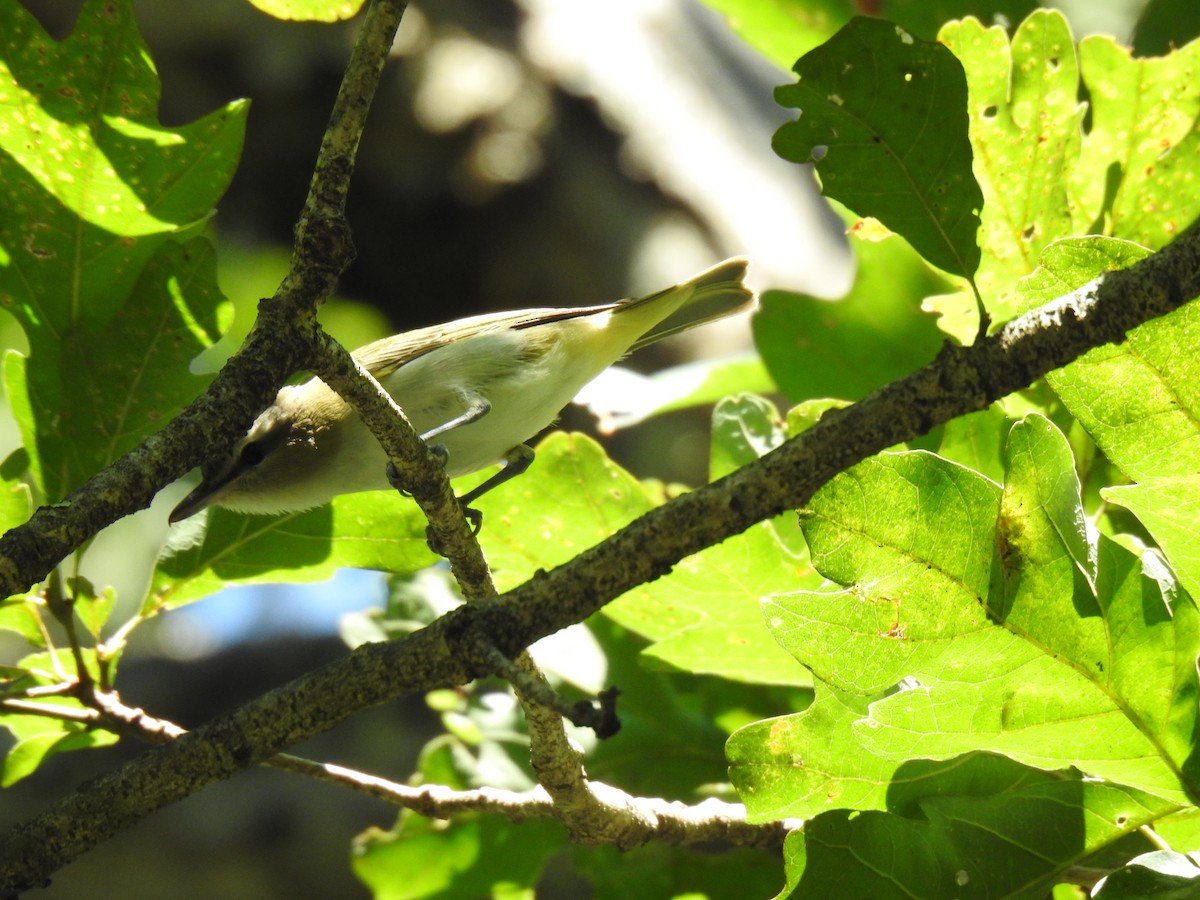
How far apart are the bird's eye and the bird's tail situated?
40.9 inches

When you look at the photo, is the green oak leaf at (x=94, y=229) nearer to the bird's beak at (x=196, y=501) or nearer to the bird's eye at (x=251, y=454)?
the bird's beak at (x=196, y=501)

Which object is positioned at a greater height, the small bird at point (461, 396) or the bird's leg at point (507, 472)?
the small bird at point (461, 396)

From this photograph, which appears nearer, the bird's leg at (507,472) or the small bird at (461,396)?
the bird's leg at (507,472)

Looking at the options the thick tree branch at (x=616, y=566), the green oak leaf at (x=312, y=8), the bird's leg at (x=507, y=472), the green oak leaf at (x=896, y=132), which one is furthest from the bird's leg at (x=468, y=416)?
the green oak leaf at (x=896, y=132)

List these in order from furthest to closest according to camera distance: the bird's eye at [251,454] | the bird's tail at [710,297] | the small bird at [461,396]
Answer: the bird's tail at [710,297] < the bird's eye at [251,454] < the small bird at [461,396]

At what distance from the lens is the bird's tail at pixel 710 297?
3.04 meters

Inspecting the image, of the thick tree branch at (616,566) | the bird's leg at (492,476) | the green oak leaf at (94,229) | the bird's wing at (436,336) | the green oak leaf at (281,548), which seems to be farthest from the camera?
the bird's wing at (436,336)

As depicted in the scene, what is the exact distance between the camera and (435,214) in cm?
585

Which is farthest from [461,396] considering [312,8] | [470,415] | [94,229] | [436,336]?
[312,8]

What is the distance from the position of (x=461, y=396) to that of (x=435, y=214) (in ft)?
10.8

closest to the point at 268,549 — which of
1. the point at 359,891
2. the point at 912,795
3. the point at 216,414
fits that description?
the point at 216,414

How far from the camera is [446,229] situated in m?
5.87

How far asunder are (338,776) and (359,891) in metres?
3.53

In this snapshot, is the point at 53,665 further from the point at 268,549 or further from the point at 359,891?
the point at 359,891
